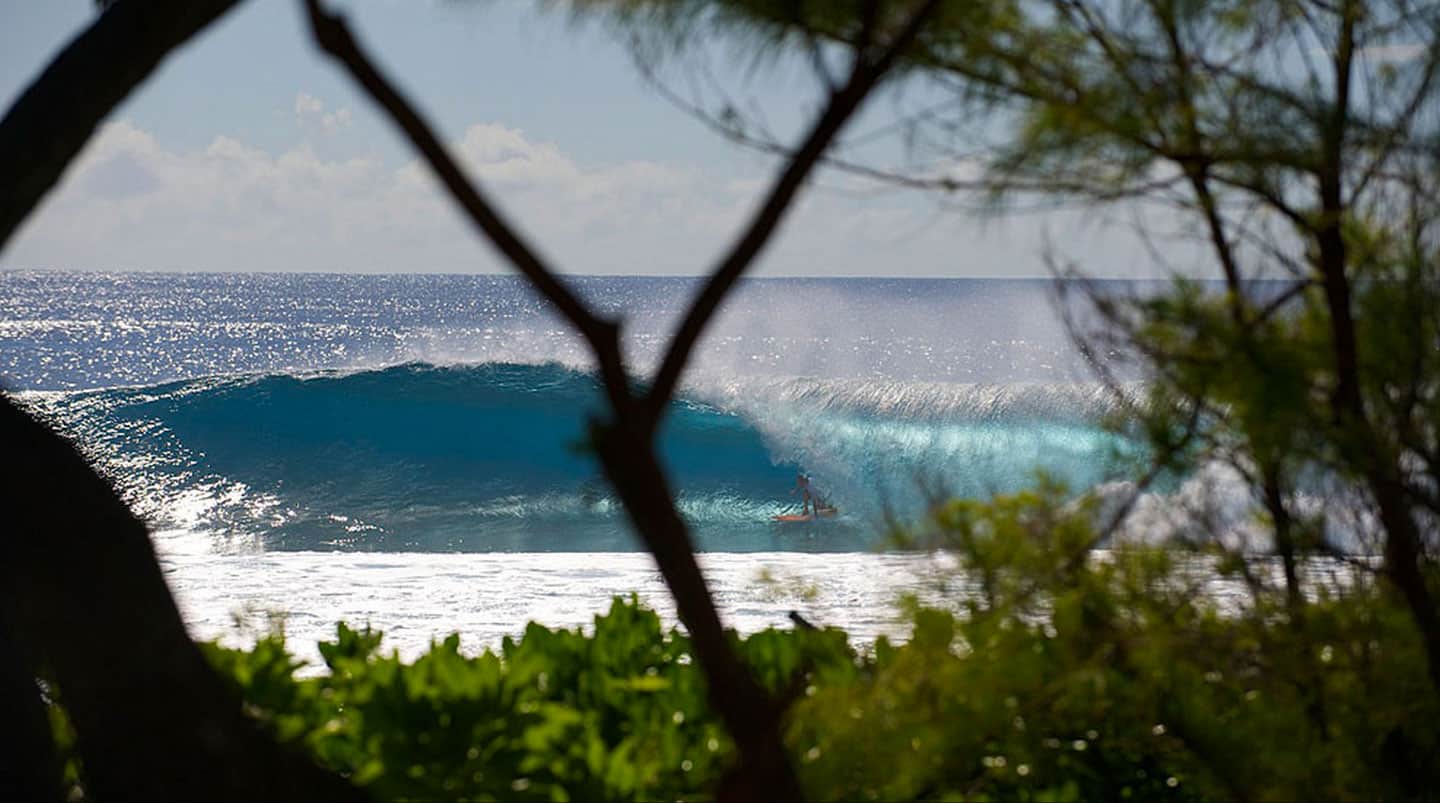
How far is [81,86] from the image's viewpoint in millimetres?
2170

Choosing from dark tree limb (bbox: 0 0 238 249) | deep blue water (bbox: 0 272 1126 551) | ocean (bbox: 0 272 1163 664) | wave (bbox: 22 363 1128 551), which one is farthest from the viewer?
wave (bbox: 22 363 1128 551)

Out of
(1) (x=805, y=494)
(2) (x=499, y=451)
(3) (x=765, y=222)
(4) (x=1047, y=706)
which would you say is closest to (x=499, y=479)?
(2) (x=499, y=451)

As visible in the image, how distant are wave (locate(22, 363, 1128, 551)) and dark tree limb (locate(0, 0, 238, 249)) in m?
11.6

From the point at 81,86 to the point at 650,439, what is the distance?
1.48 m

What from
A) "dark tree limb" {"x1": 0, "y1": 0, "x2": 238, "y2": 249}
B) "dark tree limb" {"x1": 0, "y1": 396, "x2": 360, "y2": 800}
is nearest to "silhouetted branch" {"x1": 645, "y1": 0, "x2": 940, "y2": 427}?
"dark tree limb" {"x1": 0, "y1": 396, "x2": 360, "y2": 800}

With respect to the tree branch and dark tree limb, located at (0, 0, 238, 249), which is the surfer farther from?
the tree branch

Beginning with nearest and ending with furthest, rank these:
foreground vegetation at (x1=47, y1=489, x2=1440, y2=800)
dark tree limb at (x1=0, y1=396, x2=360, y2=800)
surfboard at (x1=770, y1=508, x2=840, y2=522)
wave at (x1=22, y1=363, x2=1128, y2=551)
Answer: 1. foreground vegetation at (x1=47, y1=489, x2=1440, y2=800)
2. dark tree limb at (x1=0, y1=396, x2=360, y2=800)
3. wave at (x1=22, y1=363, x2=1128, y2=551)
4. surfboard at (x1=770, y1=508, x2=840, y2=522)

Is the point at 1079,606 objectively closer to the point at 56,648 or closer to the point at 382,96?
the point at 382,96

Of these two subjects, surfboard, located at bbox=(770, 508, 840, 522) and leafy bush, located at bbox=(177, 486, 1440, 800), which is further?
surfboard, located at bbox=(770, 508, 840, 522)

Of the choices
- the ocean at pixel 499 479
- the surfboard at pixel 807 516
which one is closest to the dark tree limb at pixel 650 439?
the ocean at pixel 499 479

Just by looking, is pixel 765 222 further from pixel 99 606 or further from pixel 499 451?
pixel 499 451

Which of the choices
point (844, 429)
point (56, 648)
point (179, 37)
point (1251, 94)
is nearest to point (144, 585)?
point (56, 648)

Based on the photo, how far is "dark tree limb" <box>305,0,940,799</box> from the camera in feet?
3.58

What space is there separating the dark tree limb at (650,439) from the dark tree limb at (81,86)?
1.10 m
